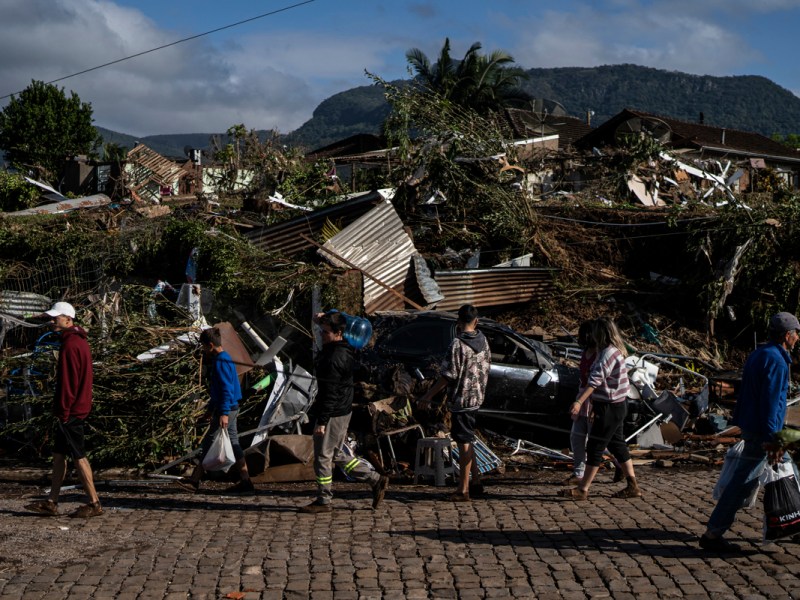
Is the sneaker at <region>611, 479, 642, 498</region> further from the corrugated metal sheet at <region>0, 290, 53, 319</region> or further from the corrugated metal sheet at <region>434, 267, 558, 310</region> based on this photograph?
the corrugated metal sheet at <region>0, 290, 53, 319</region>

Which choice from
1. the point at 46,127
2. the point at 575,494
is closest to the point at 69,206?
the point at 575,494

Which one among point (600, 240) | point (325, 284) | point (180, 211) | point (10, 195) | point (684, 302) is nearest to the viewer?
point (325, 284)

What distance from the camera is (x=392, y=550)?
671cm

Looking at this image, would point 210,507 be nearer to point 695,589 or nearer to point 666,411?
point 695,589

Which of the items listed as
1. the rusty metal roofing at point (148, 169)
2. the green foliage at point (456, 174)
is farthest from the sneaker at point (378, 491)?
the rusty metal roofing at point (148, 169)

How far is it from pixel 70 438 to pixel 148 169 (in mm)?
17153

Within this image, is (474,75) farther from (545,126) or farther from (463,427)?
(463,427)

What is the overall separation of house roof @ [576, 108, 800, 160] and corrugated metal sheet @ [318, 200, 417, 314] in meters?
21.9

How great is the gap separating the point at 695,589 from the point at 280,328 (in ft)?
27.2

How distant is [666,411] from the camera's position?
11430mm

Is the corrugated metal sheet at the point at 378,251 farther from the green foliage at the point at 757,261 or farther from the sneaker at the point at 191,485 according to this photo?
the green foliage at the point at 757,261

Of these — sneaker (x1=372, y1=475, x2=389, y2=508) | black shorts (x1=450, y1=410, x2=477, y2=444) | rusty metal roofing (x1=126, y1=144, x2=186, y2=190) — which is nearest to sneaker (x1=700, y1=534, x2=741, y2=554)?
black shorts (x1=450, y1=410, x2=477, y2=444)

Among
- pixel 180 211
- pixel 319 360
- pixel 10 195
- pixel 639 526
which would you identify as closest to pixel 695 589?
pixel 639 526

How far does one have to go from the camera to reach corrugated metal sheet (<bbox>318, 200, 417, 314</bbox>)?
13586 millimetres
